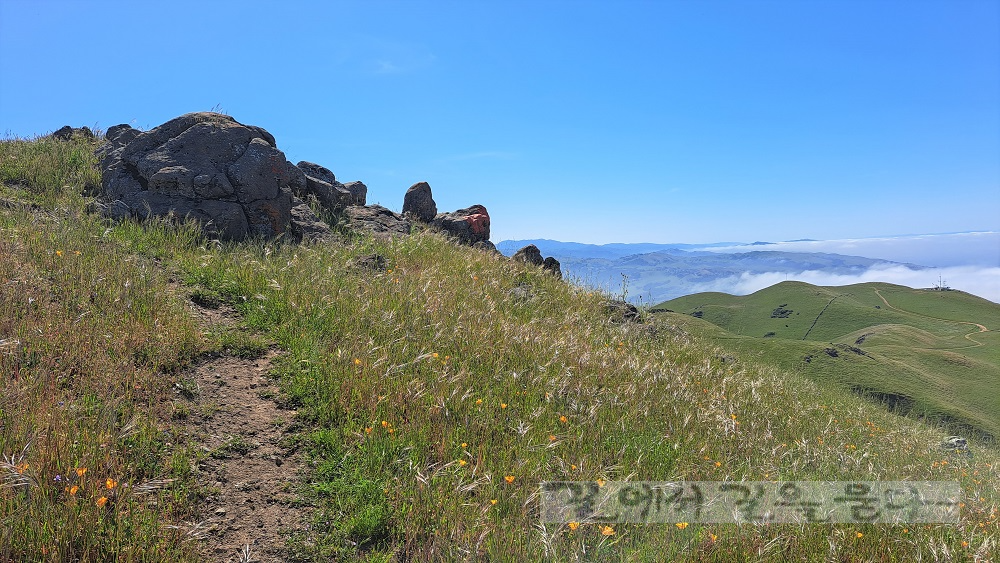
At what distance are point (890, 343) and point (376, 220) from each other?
433ft

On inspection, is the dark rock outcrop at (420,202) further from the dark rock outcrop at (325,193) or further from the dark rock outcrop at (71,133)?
the dark rock outcrop at (71,133)

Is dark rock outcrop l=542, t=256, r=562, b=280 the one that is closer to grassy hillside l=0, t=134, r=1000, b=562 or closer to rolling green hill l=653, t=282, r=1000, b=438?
rolling green hill l=653, t=282, r=1000, b=438

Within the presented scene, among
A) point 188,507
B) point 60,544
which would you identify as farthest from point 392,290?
point 60,544

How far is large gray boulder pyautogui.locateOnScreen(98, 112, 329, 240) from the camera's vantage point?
11.2 m

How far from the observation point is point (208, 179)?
11445 mm

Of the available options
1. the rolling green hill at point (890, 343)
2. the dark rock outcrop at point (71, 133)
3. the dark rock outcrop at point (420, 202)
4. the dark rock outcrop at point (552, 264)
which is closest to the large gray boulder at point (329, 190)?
the dark rock outcrop at point (420, 202)

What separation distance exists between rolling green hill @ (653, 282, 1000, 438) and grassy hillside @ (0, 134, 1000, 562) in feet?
32.0

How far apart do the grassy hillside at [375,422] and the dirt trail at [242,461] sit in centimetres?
11

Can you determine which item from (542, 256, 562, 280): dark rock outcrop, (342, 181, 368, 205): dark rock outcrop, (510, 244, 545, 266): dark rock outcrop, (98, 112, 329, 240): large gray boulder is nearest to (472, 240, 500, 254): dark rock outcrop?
(510, 244, 545, 266): dark rock outcrop

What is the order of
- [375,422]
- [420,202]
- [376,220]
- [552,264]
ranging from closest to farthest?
[375,422] → [376,220] → [552,264] → [420,202]

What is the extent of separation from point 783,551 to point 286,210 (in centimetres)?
1213

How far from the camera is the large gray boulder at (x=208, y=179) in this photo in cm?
1123

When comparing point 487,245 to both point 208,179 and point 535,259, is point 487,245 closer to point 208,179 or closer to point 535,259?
point 535,259

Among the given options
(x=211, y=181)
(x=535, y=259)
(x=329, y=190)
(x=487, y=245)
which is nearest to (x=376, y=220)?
(x=329, y=190)
